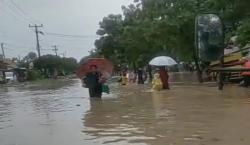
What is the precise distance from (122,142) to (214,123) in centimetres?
273

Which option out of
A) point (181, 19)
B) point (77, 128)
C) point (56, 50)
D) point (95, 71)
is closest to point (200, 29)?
point (77, 128)

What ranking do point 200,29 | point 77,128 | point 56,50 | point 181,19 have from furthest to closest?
1. point 56,50
2. point 181,19
3. point 77,128
4. point 200,29

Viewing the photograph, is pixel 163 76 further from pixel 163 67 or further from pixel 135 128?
pixel 135 128

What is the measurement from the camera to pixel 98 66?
21828 mm

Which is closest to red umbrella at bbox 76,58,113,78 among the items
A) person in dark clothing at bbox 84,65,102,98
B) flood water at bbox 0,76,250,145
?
person in dark clothing at bbox 84,65,102,98

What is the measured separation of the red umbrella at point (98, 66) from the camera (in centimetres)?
2151

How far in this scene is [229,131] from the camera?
931cm

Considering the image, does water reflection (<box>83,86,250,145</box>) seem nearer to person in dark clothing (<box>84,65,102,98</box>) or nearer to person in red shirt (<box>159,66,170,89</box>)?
person in dark clothing (<box>84,65,102,98</box>)

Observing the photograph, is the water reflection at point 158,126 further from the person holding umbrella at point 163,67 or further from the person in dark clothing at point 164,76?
the person holding umbrella at point 163,67

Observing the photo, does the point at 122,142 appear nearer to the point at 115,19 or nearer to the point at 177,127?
the point at 177,127

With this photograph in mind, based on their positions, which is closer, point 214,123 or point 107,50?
point 214,123

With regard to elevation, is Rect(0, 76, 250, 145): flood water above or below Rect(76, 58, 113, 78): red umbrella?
below

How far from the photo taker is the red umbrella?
21.5m

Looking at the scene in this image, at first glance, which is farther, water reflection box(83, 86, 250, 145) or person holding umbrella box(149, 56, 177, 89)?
person holding umbrella box(149, 56, 177, 89)
